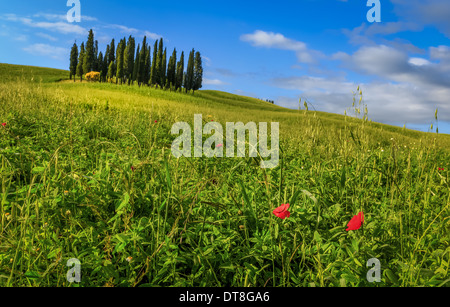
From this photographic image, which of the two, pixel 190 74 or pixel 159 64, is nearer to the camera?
pixel 159 64

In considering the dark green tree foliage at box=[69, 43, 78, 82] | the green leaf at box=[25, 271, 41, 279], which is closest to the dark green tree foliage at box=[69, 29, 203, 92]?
the dark green tree foliage at box=[69, 43, 78, 82]

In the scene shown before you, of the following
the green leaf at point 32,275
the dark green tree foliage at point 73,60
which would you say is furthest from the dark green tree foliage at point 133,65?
the green leaf at point 32,275

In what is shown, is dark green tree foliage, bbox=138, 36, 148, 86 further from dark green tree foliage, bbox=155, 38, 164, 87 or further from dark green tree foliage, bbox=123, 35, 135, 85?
dark green tree foliage, bbox=155, 38, 164, 87

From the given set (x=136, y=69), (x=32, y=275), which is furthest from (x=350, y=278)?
(x=136, y=69)

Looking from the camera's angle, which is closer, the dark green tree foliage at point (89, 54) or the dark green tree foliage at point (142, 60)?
the dark green tree foliage at point (89, 54)

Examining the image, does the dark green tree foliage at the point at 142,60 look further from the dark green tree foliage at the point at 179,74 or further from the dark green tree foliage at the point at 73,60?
the dark green tree foliage at the point at 73,60

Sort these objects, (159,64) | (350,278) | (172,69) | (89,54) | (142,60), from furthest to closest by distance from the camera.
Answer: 1. (172,69)
2. (159,64)
3. (142,60)
4. (89,54)
5. (350,278)

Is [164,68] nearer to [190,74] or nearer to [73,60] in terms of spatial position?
[190,74]

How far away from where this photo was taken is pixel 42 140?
4.31 m

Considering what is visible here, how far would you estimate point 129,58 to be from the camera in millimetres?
43906

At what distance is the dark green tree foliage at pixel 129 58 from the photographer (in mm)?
43406

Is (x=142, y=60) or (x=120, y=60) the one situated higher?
(x=142, y=60)

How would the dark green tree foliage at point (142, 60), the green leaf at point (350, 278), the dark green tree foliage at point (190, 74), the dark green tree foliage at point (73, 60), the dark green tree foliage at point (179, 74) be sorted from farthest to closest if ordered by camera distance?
the dark green tree foliage at point (190, 74)
the dark green tree foliage at point (179, 74)
the dark green tree foliage at point (73, 60)
the dark green tree foliage at point (142, 60)
the green leaf at point (350, 278)
